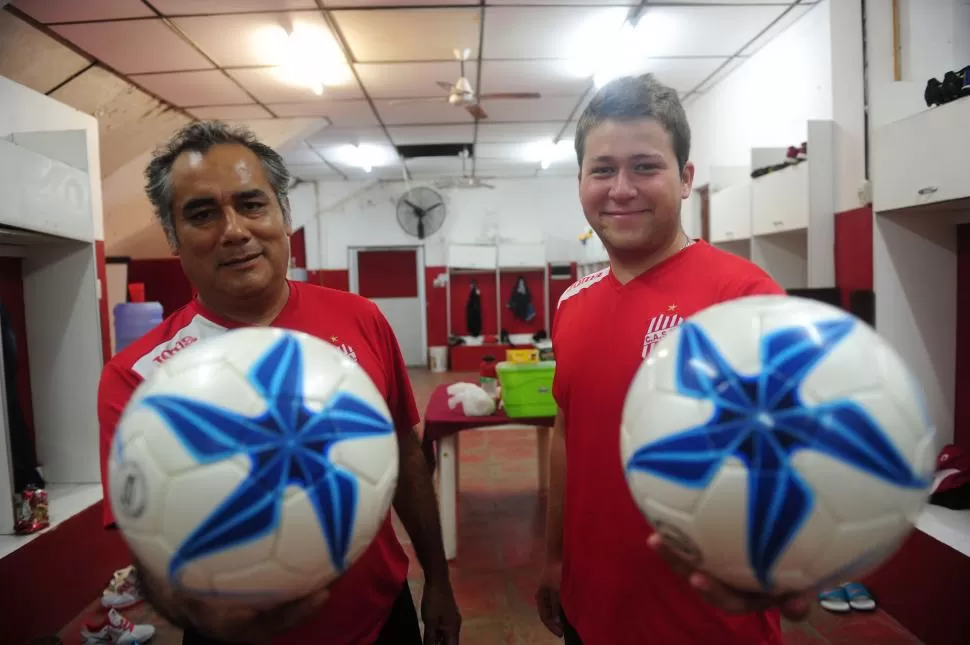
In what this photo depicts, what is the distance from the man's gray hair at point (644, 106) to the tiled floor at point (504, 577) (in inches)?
84.3

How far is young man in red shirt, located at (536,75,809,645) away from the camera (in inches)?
39.6

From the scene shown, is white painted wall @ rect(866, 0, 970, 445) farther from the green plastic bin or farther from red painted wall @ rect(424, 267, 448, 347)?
red painted wall @ rect(424, 267, 448, 347)

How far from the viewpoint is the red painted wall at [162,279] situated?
621 centimetres

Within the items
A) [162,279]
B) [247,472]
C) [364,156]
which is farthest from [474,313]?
[247,472]

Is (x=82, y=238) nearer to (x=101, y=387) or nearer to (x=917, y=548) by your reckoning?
(x=101, y=387)

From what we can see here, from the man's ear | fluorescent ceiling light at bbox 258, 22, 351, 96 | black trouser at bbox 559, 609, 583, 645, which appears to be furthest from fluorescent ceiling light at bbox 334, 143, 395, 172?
black trouser at bbox 559, 609, 583, 645

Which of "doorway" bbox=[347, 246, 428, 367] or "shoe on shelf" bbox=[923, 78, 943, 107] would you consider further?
"doorway" bbox=[347, 246, 428, 367]

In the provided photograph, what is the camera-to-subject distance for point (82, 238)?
2.91 meters

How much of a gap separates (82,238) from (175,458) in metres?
2.92

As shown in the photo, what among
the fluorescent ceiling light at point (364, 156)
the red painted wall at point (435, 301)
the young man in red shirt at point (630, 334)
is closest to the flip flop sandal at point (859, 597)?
the young man in red shirt at point (630, 334)

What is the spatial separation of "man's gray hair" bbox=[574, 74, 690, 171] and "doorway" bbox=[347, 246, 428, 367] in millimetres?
9705

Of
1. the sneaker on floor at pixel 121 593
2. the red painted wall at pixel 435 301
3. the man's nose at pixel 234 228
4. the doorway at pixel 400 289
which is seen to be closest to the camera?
the man's nose at pixel 234 228

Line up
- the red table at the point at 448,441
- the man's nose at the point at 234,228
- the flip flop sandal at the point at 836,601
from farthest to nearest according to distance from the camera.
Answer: the red table at the point at 448,441 < the flip flop sandal at the point at 836,601 < the man's nose at the point at 234,228

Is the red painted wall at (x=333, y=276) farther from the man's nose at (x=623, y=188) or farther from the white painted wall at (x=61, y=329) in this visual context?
the man's nose at (x=623, y=188)
